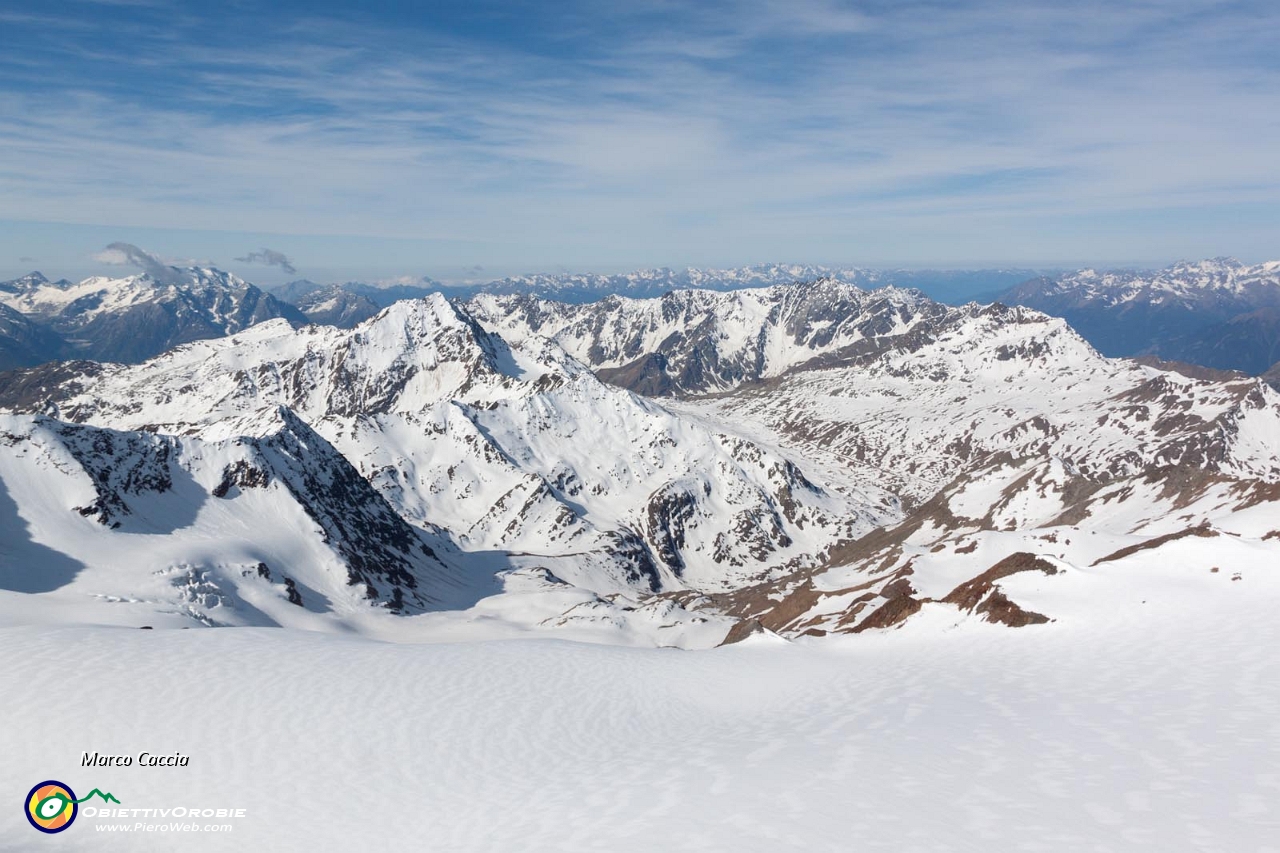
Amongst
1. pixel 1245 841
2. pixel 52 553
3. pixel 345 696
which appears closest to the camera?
pixel 1245 841

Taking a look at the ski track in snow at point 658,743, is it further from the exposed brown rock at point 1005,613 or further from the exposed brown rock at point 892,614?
the exposed brown rock at point 892,614

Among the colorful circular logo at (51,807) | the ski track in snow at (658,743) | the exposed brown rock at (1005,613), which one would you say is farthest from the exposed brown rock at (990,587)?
the colorful circular logo at (51,807)

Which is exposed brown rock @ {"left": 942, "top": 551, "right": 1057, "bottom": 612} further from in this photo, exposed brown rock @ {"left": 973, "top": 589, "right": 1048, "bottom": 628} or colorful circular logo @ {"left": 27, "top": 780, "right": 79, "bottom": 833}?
colorful circular logo @ {"left": 27, "top": 780, "right": 79, "bottom": 833}

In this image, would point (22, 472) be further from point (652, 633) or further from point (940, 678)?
point (940, 678)

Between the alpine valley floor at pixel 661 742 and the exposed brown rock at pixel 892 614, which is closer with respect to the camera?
the alpine valley floor at pixel 661 742

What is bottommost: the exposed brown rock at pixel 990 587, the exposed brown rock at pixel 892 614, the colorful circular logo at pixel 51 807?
the exposed brown rock at pixel 892 614

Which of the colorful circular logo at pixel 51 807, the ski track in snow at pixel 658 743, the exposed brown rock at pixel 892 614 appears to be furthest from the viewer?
the exposed brown rock at pixel 892 614

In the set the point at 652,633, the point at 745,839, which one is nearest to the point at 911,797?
the point at 745,839
